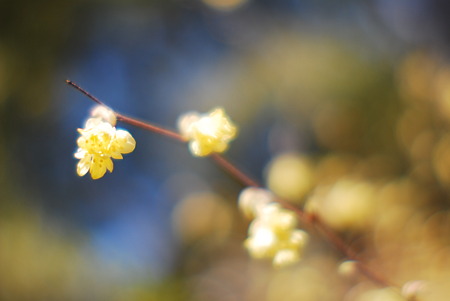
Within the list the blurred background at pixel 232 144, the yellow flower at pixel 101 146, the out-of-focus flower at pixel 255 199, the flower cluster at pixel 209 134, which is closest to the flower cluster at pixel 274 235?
the out-of-focus flower at pixel 255 199

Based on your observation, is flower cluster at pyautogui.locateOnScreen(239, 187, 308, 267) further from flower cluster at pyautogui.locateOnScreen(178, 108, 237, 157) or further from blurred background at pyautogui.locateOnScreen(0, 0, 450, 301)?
blurred background at pyautogui.locateOnScreen(0, 0, 450, 301)

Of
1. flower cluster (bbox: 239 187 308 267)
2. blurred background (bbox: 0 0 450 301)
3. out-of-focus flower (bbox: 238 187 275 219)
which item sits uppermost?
blurred background (bbox: 0 0 450 301)

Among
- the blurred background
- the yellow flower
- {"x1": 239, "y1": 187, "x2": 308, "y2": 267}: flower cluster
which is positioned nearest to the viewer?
the yellow flower

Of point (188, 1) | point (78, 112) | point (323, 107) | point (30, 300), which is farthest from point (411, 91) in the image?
point (30, 300)

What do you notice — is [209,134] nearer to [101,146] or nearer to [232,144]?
[101,146]

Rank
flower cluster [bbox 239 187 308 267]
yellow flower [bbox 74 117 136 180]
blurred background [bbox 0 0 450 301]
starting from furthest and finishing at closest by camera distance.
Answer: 1. blurred background [bbox 0 0 450 301]
2. flower cluster [bbox 239 187 308 267]
3. yellow flower [bbox 74 117 136 180]

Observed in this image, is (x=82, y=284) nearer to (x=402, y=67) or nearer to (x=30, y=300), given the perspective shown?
(x=30, y=300)

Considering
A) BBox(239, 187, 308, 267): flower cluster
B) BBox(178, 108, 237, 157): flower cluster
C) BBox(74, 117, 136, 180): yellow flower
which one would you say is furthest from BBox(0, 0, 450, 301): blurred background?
BBox(74, 117, 136, 180): yellow flower
